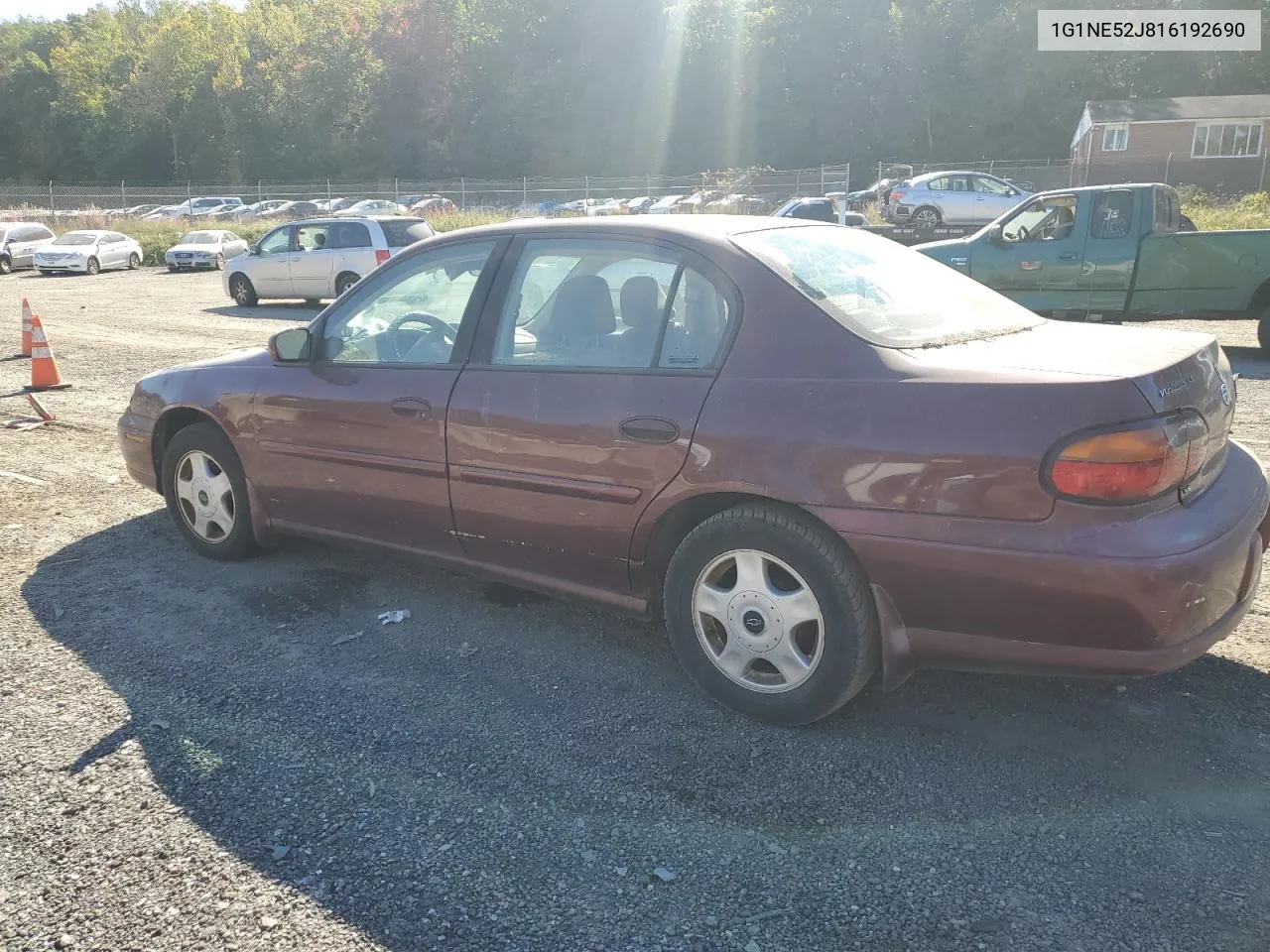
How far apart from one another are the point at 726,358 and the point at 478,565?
1.41m

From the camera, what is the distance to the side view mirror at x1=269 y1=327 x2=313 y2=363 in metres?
4.40

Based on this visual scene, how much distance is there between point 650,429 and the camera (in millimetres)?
3330

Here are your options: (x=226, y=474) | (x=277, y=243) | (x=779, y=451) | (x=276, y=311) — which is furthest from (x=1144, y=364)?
(x=277, y=243)

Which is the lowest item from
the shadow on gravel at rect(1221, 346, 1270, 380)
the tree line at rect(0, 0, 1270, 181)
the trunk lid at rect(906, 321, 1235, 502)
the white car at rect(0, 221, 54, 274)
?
the shadow on gravel at rect(1221, 346, 1270, 380)

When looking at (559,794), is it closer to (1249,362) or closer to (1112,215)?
(1249,362)

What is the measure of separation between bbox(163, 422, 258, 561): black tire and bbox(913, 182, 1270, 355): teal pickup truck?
9.68 meters

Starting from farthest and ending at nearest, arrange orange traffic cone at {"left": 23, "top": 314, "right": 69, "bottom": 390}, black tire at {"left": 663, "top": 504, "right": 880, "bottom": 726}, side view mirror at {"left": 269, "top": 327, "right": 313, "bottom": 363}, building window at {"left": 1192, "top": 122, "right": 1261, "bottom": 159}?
building window at {"left": 1192, "top": 122, "right": 1261, "bottom": 159}, orange traffic cone at {"left": 23, "top": 314, "right": 69, "bottom": 390}, side view mirror at {"left": 269, "top": 327, "right": 313, "bottom": 363}, black tire at {"left": 663, "top": 504, "right": 880, "bottom": 726}

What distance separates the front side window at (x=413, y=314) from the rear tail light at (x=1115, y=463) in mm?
2340

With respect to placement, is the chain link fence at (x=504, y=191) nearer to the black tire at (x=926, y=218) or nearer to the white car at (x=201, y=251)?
the black tire at (x=926, y=218)

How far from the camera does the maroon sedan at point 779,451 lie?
8.96 feet

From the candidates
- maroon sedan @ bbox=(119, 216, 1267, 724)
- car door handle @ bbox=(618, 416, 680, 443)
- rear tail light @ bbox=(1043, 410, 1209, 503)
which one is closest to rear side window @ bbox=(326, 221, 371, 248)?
maroon sedan @ bbox=(119, 216, 1267, 724)

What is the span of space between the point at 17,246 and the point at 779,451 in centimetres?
3318

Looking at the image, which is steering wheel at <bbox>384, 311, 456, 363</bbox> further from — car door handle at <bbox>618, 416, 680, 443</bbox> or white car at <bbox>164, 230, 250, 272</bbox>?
white car at <bbox>164, 230, 250, 272</bbox>

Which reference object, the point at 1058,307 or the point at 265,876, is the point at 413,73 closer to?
the point at 1058,307
